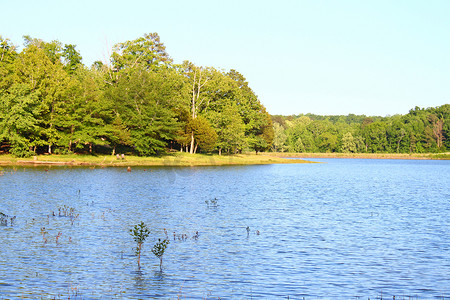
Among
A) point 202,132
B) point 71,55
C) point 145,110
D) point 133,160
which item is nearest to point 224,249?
point 133,160

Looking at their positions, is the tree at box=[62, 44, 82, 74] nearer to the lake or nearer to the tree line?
the tree line

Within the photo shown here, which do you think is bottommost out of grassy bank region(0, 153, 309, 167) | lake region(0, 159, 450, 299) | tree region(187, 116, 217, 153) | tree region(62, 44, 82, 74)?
lake region(0, 159, 450, 299)

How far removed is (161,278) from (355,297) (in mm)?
6875

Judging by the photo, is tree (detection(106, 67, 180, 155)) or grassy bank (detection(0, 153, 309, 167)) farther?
tree (detection(106, 67, 180, 155))

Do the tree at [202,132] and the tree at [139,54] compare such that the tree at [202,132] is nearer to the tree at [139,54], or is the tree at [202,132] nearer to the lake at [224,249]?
the tree at [139,54]

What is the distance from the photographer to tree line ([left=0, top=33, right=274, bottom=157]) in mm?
83500

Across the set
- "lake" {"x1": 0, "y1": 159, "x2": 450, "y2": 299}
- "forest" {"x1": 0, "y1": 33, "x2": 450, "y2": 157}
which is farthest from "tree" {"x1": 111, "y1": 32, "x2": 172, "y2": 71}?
"lake" {"x1": 0, "y1": 159, "x2": 450, "y2": 299}

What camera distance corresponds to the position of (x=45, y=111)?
3435 inches

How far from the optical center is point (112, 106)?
97.6 metres

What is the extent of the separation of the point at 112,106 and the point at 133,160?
12.5 metres

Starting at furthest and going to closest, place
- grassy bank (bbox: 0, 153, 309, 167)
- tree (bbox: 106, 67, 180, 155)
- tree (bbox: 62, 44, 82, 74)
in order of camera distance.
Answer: tree (bbox: 62, 44, 82, 74)
tree (bbox: 106, 67, 180, 155)
grassy bank (bbox: 0, 153, 309, 167)

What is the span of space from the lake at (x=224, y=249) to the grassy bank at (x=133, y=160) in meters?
40.1

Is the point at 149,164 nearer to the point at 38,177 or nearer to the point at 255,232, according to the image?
the point at 38,177

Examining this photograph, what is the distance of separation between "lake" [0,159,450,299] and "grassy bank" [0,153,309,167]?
40.1 meters
